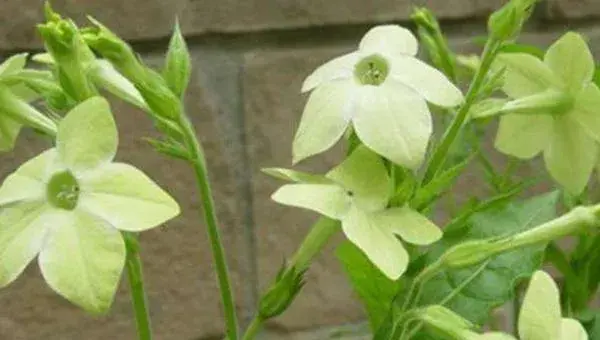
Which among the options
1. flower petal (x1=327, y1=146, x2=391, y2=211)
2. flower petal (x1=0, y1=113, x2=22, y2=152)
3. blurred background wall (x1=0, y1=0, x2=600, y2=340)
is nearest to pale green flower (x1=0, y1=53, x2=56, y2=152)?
flower petal (x1=0, y1=113, x2=22, y2=152)

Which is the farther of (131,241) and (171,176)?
(171,176)

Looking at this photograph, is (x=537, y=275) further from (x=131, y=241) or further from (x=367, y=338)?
(x=367, y=338)

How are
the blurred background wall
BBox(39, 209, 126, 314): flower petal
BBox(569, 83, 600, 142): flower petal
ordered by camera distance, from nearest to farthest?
BBox(39, 209, 126, 314): flower petal
BBox(569, 83, 600, 142): flower petal
the blurred background wall

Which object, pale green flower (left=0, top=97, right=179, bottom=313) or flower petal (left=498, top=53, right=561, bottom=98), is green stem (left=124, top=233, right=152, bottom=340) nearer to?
pale green flower (left=0, top=97, right=179, bottom=313)

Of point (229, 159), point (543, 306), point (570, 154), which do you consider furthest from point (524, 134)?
point (229, 159)

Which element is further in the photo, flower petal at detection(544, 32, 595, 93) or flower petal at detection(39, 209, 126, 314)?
flower petal at detection(544, 32, 595, 93)

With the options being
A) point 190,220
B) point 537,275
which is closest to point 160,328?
point 190,220

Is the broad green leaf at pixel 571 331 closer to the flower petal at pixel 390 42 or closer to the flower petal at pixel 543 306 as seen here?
the flower petal at pixel 543 306

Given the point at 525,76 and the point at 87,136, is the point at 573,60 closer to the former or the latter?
the point at 525,76
